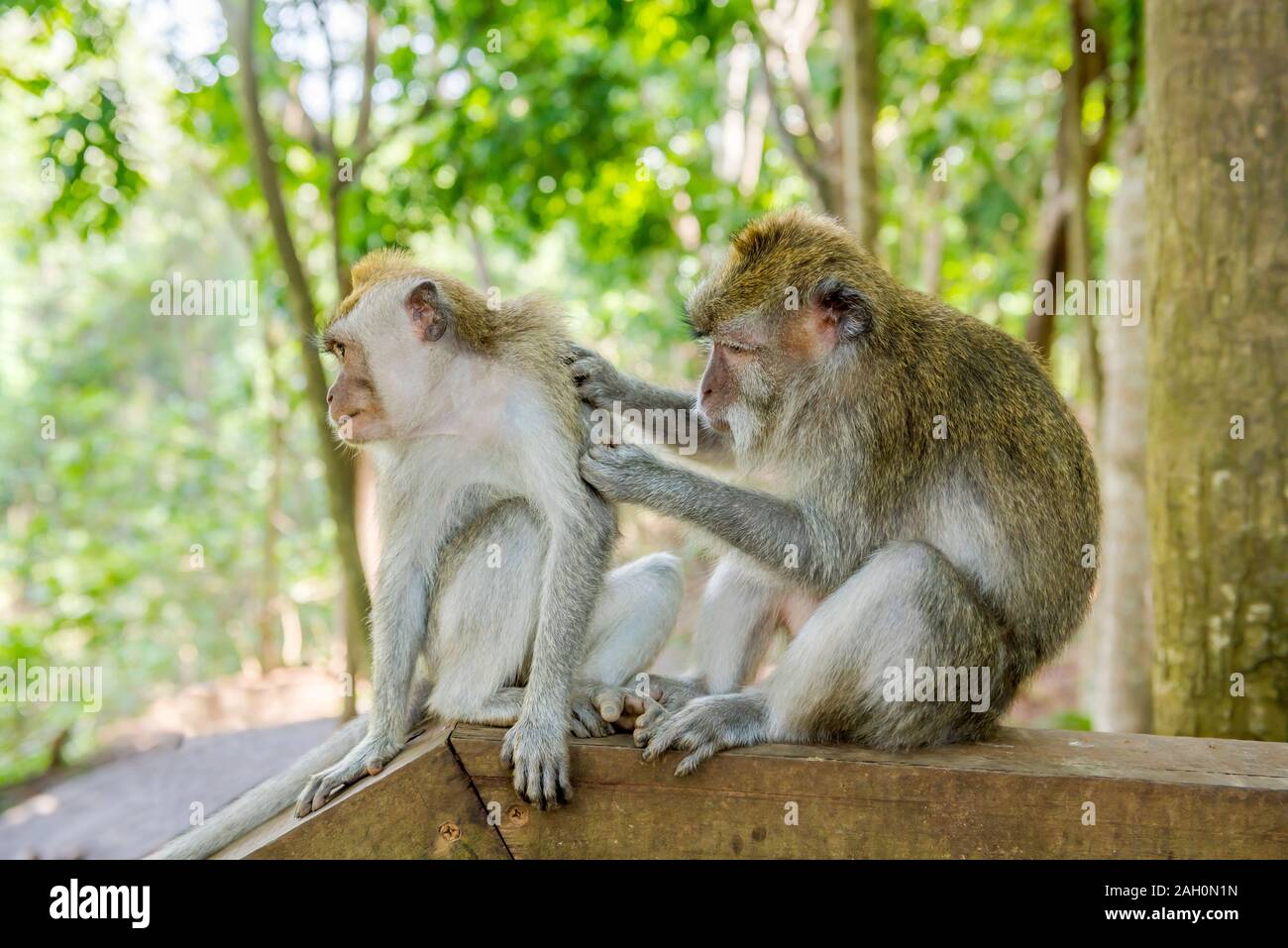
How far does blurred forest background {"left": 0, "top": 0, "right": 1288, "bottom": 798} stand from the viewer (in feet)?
14.8

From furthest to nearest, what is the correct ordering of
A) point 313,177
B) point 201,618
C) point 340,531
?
1. point 201,618
2. point 313,177
3. point 340,531

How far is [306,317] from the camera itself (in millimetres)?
7055

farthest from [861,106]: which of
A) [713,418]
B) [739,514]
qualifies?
[739,514]

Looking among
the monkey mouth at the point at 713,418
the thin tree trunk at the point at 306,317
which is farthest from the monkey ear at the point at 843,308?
the thin tree trunk at the point at 306,317

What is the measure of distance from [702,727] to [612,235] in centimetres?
807

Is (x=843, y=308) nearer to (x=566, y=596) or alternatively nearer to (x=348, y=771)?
(x=566, y=596)

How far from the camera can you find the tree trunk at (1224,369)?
439cm

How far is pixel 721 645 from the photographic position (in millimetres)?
4098

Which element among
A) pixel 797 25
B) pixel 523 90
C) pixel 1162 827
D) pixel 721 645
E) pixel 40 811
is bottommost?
pixel 40 811

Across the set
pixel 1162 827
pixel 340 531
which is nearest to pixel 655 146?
pixel 340 531

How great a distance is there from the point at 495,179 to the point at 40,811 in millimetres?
5481

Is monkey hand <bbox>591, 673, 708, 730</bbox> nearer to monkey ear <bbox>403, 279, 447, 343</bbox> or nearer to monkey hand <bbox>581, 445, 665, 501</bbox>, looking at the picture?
monkey hand <bbox>581, 445, 665, 501</bbox>

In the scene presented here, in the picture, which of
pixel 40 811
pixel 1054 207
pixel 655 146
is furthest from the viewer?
pixel 655 146

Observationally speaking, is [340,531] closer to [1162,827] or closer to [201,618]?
[1162,827]
